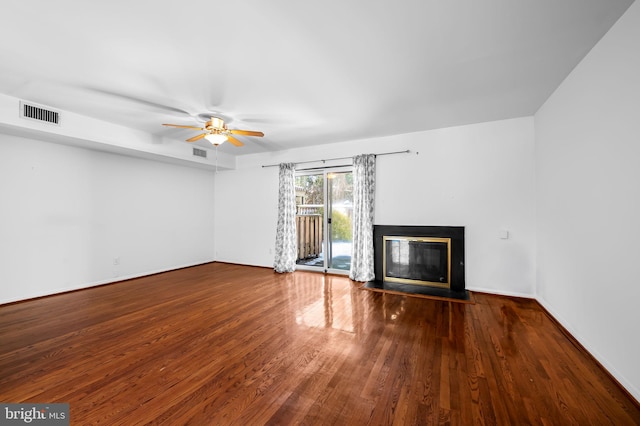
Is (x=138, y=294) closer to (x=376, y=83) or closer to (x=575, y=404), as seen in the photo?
(x=376, y=83)

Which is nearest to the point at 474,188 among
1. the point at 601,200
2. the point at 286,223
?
the point at 601,200

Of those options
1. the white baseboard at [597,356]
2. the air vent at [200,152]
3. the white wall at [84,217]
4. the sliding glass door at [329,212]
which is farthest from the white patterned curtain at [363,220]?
the white wall at [84,217]

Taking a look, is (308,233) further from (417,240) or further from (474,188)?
(474,188)

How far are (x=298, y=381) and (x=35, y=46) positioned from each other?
3.54 metres

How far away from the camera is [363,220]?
4.80 m

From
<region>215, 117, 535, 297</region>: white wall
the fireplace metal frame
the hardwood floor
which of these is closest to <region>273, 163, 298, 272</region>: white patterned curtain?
<region>215, 117, 535, 297</region>: white wall

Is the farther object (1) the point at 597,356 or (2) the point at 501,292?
(2) the point at 501,292

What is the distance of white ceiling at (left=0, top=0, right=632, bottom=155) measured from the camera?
5.91ft

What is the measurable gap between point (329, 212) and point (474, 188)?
2671mm

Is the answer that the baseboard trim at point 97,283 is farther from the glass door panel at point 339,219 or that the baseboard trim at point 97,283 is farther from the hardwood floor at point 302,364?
the glass door panel at point 339,219

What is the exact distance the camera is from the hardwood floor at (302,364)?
1609 mm

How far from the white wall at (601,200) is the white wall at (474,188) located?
73cm

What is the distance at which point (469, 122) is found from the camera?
403cm

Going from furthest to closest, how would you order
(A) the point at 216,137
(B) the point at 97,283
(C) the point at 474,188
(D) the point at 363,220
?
1. (D) the point at 363,220
2. (B) the point at 97,283
3. (C) the point at 474,188
4. (A) the point at 216,137
